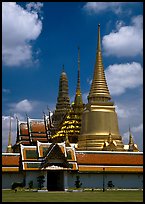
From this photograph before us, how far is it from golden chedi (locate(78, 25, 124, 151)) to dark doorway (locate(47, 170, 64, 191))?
826 cm

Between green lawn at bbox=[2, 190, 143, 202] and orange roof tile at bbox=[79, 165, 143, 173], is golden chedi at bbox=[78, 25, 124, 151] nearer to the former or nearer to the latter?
orange roof tile at bbox=[79, 165, 143, 173]

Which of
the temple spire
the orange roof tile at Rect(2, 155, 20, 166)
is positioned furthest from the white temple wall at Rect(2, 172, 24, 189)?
the temple spire

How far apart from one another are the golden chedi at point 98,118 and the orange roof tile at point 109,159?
6.38 m

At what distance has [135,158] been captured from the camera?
33.6 metres

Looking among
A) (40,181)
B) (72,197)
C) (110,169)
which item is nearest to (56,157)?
(40,181)

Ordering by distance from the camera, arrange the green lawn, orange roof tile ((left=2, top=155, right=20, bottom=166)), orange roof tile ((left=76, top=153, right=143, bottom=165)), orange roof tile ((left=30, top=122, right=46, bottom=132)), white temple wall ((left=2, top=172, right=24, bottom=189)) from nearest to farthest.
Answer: the green lawn → white temple wall ((left=2, top=172, right=24, bottom=189)) → orange roof tile ((left=2, top=155, right=20, bottom=166)) → orange roof tile ((left=76, top=153, right=143, bottom=165)) → orange roof tile ((left=30, top=122, right=46, bottom=132))

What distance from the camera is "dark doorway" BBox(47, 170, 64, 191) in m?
31.2

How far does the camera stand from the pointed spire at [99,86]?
139ft

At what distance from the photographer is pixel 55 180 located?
32.2m

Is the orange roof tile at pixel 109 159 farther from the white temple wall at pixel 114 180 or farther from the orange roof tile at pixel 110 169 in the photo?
the white temple wall at pixel 114 180

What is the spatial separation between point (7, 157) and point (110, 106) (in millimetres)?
13672

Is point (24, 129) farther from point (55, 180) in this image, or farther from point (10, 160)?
point (55, 180)

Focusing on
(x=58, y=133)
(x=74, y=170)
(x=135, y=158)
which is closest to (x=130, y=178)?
(x=135, y=158)

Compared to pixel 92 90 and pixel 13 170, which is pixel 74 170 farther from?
pixel 92 90
